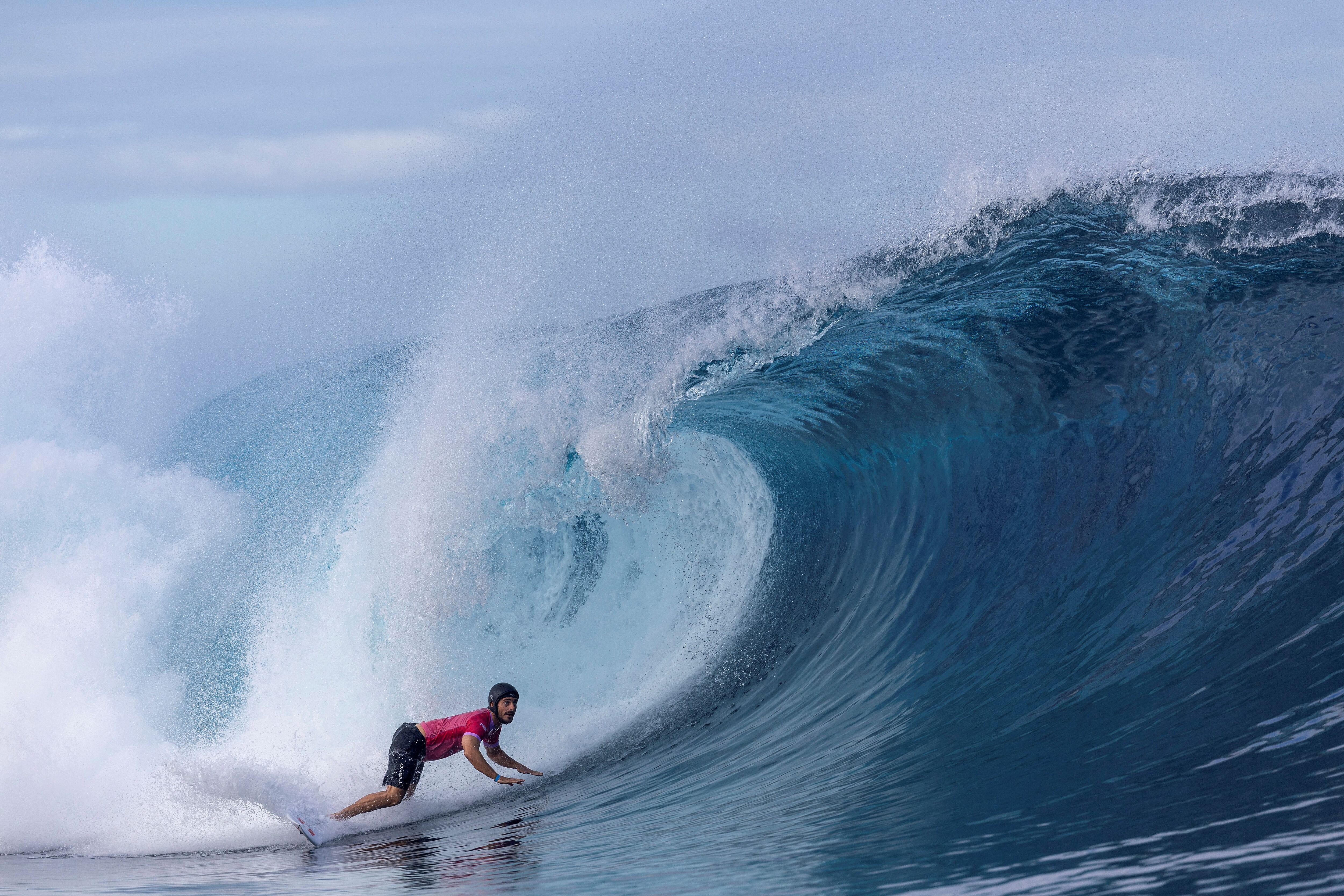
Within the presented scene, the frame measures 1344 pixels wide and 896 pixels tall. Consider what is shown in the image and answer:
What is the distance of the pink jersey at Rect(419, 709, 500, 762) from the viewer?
6.24 meters

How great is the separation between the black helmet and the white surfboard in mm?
1176

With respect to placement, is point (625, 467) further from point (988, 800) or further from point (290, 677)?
point (988, 800)

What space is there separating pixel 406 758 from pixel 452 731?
31 centimetres

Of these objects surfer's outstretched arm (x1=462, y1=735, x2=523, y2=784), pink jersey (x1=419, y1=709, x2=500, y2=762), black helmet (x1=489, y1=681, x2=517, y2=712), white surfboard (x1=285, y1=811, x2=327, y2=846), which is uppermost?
black helmet (x1=489, y1=681, x2=517, y2=712)

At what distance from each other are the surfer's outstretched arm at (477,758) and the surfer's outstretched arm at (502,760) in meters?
0.11

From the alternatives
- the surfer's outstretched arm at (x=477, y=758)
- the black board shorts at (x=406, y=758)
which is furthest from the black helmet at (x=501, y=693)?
the black board shorts at (x=406, y=758)

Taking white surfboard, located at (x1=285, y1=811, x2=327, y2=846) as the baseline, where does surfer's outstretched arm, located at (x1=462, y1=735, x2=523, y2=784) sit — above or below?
above

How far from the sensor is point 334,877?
4.79m

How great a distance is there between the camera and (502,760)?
21.0 feet

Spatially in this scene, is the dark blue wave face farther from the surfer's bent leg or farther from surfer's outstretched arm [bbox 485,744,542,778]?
the surfer's bent leg

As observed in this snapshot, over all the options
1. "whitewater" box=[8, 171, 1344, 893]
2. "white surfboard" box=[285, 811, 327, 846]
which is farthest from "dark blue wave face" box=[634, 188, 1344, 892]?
"white surfboard" box=[285, 811, 327, 846]

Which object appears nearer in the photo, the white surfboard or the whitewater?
the whitewater

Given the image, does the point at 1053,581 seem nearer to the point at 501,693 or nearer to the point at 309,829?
the point at 501,693

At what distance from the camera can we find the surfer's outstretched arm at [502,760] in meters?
6.32
